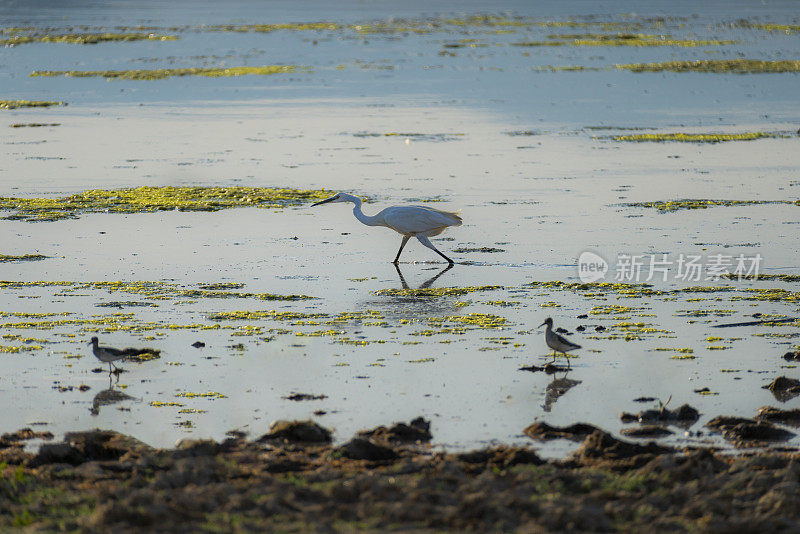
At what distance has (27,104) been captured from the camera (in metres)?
39.4

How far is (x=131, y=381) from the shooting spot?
36.0 ft

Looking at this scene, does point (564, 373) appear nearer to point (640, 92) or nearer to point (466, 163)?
point (466, 163)

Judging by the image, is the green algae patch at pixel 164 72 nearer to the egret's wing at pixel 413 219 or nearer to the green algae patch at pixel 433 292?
the egret's wing at pixel 413 219

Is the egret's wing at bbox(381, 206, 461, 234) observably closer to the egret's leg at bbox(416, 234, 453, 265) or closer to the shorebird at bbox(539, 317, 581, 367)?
the egret's leg at bbox(416, 234, 453, 265)

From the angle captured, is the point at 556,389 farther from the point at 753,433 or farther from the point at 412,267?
the point at 412,267

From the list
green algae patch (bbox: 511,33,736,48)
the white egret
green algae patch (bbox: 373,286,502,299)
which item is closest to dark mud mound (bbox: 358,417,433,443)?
green algae patch (bbox: 373,286,502,299)

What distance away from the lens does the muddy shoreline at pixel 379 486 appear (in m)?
7.00

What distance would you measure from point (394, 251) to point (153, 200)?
18.7ft

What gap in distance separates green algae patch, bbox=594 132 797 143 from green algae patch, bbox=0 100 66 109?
63.0ft

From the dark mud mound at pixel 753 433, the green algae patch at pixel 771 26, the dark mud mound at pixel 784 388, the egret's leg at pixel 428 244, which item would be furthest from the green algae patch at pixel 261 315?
the green algae patch at pixel 771 26

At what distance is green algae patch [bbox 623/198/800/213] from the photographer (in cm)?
1983

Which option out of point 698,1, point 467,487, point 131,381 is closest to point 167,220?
point 131,381

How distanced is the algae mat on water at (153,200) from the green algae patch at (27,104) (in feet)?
59.2

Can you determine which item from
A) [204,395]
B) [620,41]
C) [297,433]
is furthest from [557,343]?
[620,41]
